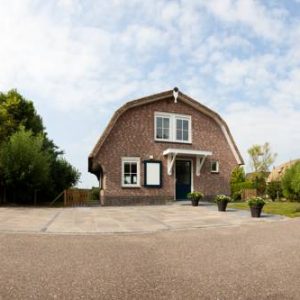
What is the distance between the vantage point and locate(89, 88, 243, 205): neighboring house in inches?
846

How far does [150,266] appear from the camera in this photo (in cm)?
641

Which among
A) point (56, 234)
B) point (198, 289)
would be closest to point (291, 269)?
point (198, 289)

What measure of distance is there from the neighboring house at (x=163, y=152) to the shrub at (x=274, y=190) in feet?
21.6

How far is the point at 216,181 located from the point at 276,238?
14922mm

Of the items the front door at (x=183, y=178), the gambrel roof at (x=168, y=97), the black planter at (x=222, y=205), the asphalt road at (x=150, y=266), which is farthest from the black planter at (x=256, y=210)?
the gambrel roof at (x=168, y=97)

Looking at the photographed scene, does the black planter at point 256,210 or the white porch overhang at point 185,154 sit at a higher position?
the white porch overhang at point 185,154

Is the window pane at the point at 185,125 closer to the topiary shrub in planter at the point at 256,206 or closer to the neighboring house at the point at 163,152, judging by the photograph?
the neighboring house at the point at 163,152

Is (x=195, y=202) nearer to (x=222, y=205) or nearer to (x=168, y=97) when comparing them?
(x=222, y=205)

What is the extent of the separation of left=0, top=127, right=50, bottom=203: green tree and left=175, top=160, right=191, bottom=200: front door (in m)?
8.06

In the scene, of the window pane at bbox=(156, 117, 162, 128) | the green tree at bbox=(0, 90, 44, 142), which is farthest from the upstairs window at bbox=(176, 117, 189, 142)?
the green tree at bbox=(0, 90, 44, 142)

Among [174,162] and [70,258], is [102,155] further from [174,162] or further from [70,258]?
[70,258]

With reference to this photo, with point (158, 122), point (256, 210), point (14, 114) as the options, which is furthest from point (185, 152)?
point (14, 114)

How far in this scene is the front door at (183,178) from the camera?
23.2 metres

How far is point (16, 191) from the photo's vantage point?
2091 cm
